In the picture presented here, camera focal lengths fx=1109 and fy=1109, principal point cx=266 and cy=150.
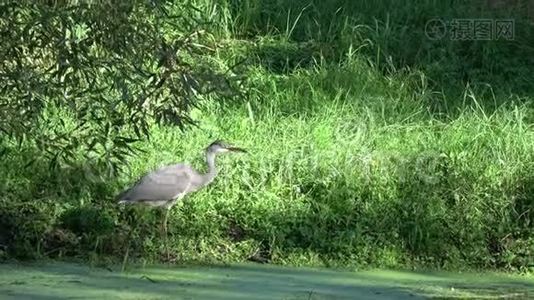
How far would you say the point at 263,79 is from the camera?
9.98 m

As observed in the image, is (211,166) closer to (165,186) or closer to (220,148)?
(220,148)

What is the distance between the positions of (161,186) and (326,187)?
1340 mm

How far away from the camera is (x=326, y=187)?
8.07 metres

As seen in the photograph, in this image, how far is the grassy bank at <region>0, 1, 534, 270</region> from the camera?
24.9 feet

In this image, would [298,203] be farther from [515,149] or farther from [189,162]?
[515,149]

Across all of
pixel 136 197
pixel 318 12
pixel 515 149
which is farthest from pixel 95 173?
pixel 318 12

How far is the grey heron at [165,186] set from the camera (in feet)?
24.1

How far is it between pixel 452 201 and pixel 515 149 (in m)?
0.79
